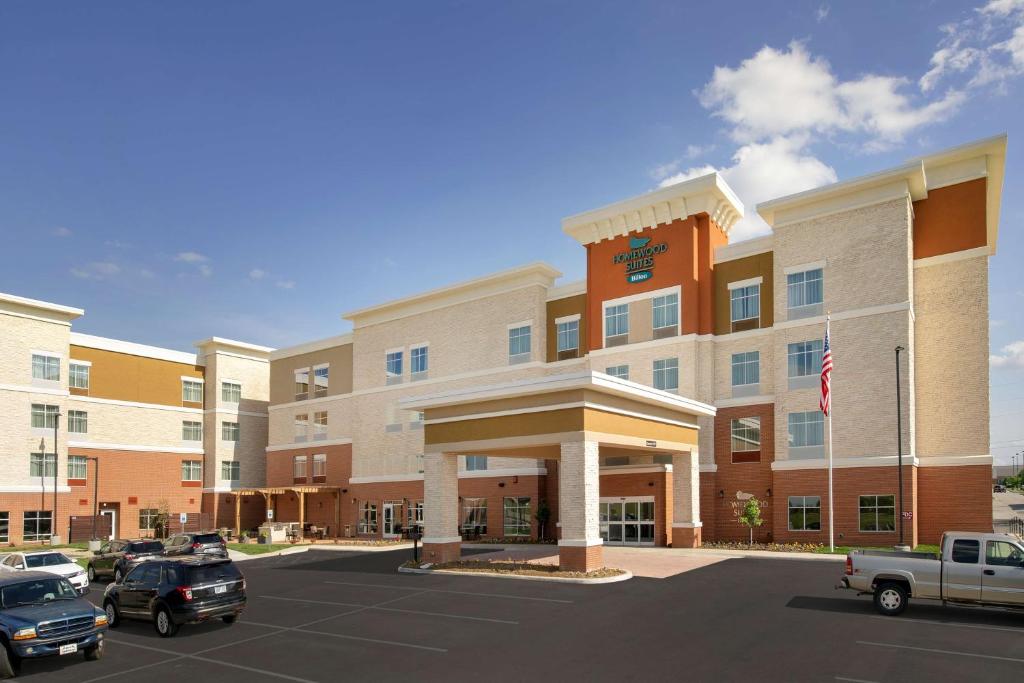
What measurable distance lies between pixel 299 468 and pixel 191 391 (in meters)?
12.9

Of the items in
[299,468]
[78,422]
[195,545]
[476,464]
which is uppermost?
[78,422]

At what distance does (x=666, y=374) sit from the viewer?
140 ft

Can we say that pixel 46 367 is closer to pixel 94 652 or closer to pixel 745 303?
pixel 94 652

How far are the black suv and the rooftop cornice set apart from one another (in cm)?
3016

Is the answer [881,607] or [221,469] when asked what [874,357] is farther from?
[221,469]

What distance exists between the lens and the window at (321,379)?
6254 cm

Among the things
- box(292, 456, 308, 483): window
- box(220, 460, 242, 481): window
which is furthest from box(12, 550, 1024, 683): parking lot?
box(220, 460, 242, 481): window

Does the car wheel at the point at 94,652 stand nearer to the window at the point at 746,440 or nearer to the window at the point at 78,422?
the window at the point at 746,440

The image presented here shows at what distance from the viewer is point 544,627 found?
18766mm

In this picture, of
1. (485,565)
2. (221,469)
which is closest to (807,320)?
(485,565)

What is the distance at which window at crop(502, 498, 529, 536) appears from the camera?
47.4m

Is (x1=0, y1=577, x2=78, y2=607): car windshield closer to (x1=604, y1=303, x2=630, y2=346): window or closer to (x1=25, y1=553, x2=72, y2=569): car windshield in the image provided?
(x1=25, y1=553, x2=72, y2=569): car windshield

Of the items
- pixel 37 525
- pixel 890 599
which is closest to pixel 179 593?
pixel 890 599

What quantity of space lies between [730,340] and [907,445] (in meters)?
10.1
